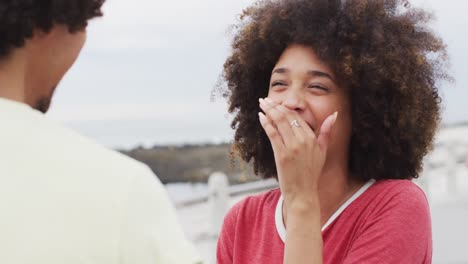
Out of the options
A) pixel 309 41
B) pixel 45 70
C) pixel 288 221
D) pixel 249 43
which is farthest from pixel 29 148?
pixel 249 43

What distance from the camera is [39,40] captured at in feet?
4.94

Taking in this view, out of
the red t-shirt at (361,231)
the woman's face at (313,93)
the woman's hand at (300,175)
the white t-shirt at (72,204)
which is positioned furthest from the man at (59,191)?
the woman's face at (313,93)

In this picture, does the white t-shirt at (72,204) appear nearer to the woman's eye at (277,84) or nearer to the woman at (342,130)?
the woman at (342,130)

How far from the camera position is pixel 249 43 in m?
3.11

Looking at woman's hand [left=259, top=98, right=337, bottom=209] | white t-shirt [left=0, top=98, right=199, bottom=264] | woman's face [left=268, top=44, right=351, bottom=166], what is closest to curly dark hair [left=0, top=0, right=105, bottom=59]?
white t-shirt [left=0, top=98, right=199, bottom=264]

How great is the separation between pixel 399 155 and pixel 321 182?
0.28 m

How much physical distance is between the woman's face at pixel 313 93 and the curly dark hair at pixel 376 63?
0.03 meters

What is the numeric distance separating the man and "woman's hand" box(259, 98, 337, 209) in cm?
117

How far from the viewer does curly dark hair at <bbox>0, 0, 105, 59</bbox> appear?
147cm

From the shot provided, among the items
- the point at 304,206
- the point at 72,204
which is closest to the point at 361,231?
the point at 304,206

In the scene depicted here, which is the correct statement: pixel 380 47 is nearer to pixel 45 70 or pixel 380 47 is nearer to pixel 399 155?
pixel 399 155

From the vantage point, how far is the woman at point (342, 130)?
2.58m

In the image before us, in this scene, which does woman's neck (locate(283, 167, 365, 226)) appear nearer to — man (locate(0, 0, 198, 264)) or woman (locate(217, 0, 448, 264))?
woman (locate(217, 0, 448, 264))

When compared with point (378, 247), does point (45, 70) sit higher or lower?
higher
